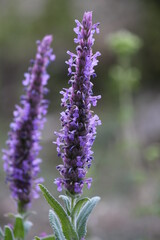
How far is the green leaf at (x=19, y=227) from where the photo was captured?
13.1 feet

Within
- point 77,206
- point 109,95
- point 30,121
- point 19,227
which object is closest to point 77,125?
point 77,206

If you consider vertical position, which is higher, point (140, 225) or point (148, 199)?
point (148, 199)

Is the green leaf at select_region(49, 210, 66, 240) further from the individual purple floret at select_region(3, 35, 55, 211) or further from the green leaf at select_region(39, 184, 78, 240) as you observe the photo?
the individual purple floret at select_region(3, 35, 55, 211)

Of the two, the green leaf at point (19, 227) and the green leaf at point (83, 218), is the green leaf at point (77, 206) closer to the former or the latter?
the green leaf at point (83, 218)

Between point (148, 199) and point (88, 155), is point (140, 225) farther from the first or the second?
point (88, 155)

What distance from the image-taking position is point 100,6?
66.6 feet

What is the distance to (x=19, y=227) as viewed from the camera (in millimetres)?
3994

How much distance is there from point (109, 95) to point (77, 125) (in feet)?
48.4

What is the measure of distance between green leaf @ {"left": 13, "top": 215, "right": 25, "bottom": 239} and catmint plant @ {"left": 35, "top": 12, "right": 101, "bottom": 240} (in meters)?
0.64

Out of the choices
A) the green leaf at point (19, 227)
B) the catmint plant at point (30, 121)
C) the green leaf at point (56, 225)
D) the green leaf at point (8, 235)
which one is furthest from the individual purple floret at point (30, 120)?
the green leaf at point (56, 225)

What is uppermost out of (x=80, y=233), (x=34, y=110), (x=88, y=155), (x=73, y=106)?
(x=34, y=110)

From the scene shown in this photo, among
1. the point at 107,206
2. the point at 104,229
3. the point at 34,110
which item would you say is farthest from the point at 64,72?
the point at 34,110

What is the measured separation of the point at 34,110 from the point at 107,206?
7.30 metres

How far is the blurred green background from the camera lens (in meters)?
10.3
